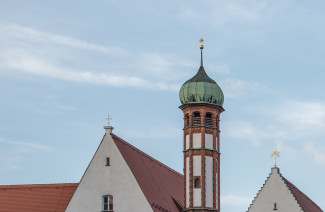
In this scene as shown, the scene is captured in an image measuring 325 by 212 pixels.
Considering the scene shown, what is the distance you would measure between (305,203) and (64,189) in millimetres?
18596

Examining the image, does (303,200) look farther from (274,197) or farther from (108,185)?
(108,185)

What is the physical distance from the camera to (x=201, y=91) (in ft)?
264

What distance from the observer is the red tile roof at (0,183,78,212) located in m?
81.1

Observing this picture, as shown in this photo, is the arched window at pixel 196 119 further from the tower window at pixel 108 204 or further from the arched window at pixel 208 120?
the tower window at pixel 108 204

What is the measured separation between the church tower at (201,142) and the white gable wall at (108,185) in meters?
4.47

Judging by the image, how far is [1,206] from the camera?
8238 centimetres

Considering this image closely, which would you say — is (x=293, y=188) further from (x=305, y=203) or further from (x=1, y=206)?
(x=1, y=206)

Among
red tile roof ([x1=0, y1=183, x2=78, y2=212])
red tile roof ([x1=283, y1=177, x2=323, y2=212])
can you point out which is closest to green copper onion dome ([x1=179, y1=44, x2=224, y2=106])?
red tile roof ([x1=283, y1=177, x2=323, y2=212])

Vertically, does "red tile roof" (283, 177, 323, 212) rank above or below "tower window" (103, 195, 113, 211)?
above

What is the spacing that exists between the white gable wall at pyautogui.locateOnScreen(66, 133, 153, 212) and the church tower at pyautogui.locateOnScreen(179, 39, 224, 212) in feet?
14.7

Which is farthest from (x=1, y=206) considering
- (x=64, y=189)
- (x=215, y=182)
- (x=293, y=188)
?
(x=293, y=188)

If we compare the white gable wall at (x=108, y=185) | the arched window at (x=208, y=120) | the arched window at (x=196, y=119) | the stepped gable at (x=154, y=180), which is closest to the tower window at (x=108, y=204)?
the white gable wall at (x=108, y=185)

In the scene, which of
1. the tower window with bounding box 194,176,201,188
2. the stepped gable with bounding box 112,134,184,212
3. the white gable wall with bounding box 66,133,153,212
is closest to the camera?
the white gable wall with bounding box 66,133,153,212

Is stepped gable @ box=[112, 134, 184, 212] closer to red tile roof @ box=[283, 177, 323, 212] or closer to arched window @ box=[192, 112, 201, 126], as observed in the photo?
arched window @ box=[192, 112, 201, 126]
